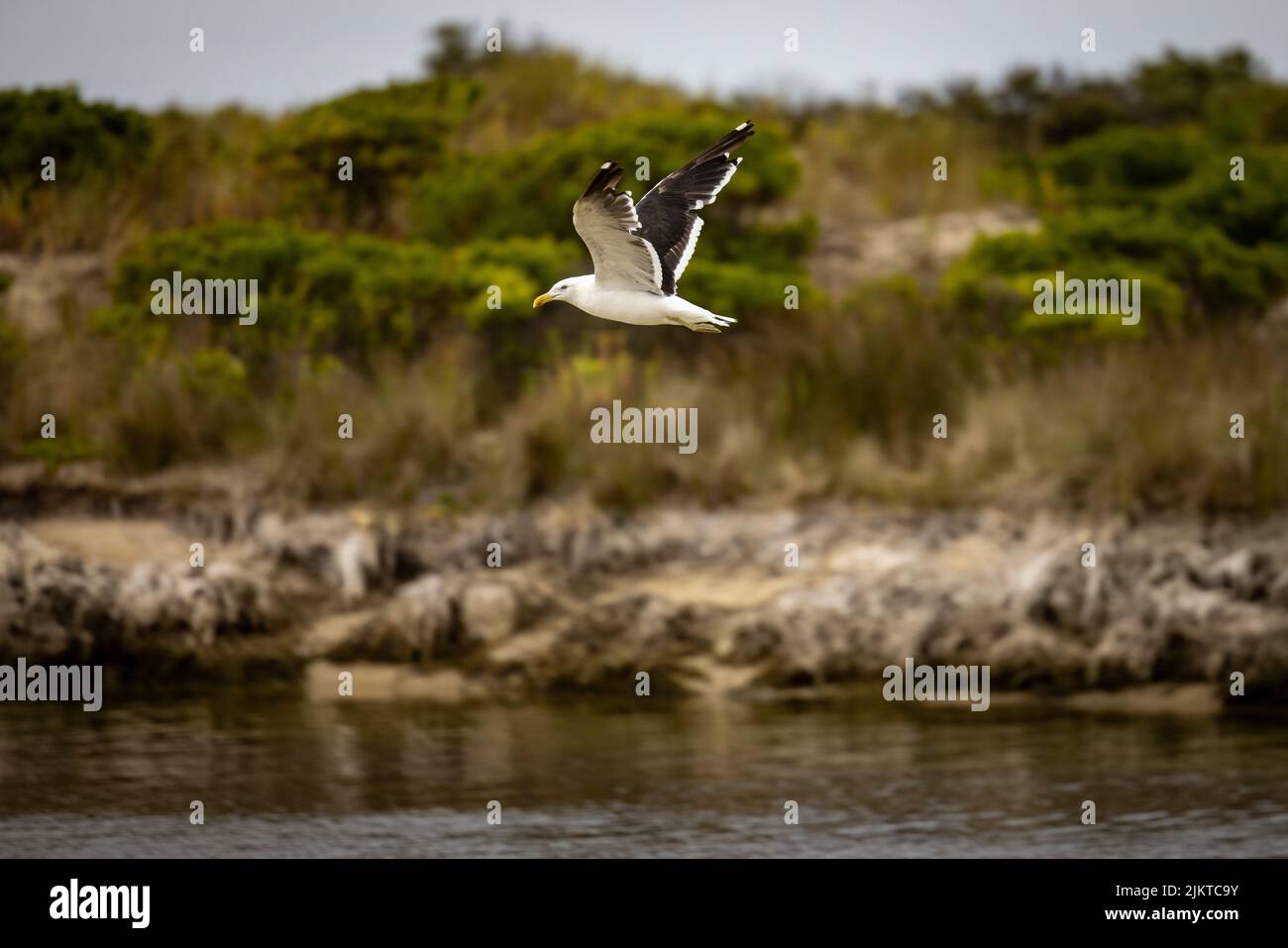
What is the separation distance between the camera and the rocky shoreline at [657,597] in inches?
518


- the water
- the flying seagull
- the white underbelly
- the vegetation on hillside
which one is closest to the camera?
the flying seagull

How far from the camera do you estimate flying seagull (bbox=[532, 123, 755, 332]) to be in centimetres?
886

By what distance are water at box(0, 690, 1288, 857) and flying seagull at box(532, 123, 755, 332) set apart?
2669mm

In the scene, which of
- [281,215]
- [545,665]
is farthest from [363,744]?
[281,215]

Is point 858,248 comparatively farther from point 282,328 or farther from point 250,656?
point 250,656

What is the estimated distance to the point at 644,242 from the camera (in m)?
9.09

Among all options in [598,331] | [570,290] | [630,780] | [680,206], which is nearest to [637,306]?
[570,290]

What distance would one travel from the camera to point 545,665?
13.6 m

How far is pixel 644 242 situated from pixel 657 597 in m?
5.21

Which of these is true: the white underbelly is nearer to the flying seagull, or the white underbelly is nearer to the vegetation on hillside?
Answer: the flying seagull

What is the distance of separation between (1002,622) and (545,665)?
3.16m

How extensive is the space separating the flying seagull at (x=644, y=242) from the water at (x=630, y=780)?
2.67 meters

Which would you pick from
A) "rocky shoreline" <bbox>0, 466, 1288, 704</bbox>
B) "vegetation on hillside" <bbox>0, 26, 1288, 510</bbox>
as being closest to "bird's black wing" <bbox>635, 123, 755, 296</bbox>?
"rocky shoreline" <bbox>0, 466, 1288, 704</bbox>

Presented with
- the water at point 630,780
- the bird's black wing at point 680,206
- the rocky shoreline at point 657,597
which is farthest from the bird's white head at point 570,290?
the rocky shoreline at point 657,597
